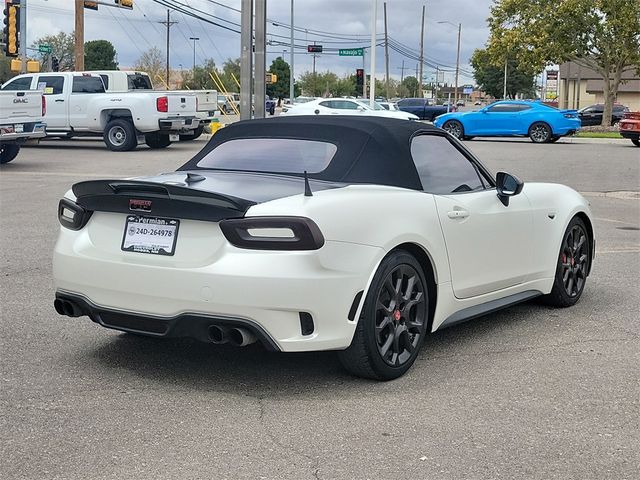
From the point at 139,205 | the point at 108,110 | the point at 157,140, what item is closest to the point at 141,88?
the point at 157,140

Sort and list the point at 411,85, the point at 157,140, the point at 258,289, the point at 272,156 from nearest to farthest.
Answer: the point at 258,289 → the point at 272,156 → the point at 157,140 → the point at 411,85

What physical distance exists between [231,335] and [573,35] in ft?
133

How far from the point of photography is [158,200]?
14.8 ft

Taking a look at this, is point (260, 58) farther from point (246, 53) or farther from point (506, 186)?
point (506, 186)

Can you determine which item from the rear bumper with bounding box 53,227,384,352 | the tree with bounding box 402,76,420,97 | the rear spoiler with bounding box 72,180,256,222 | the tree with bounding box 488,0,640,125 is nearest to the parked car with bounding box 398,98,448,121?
the tree with bounding box 488,0,640,125

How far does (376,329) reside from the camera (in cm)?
461

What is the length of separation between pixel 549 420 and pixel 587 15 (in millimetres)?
40229

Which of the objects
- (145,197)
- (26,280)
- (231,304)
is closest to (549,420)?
(231,304)

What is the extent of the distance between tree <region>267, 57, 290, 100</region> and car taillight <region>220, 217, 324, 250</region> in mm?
102531

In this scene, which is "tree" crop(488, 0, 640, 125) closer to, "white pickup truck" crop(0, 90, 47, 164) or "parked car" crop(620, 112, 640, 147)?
"parked car" crop(620, 112, 640, 147)

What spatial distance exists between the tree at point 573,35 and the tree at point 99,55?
6110cm

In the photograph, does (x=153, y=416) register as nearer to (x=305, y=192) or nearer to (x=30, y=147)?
(x=305, y=192)

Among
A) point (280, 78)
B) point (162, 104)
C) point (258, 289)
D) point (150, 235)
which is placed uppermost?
point (280, 78)

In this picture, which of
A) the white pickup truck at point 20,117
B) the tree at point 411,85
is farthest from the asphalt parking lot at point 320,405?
the tree at point 411,85
